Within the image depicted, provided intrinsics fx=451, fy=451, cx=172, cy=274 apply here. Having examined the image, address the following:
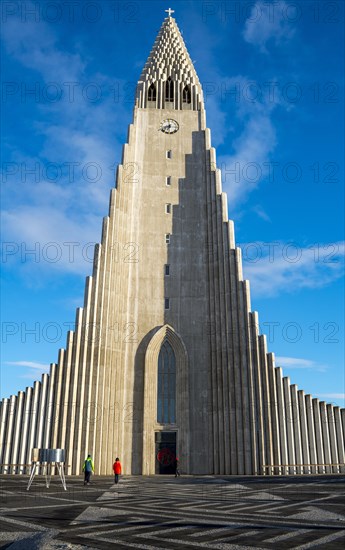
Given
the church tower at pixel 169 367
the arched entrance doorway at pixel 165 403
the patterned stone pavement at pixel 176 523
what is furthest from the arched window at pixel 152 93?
the patterned stone pavement at pixel 176 523

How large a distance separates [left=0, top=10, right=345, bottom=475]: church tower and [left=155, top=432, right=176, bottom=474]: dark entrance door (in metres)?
0.09

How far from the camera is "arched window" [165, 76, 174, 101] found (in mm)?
49044

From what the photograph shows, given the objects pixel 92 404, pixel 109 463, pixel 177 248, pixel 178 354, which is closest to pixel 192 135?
pixel 177 248

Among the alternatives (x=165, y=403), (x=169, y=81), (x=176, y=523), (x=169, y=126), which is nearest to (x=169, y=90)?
(x=169, y=81)

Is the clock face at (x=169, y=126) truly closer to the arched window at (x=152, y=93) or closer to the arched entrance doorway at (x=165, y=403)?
the arched window at (x=152, y=93)

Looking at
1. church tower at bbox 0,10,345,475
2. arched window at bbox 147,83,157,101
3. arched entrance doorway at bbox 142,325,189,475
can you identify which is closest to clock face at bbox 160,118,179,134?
church tower at bbox 0,10,345,475

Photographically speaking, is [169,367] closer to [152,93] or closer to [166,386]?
[166,386]

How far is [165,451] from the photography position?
36406 millimetres

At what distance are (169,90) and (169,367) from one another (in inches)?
1191

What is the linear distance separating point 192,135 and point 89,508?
40.2 m

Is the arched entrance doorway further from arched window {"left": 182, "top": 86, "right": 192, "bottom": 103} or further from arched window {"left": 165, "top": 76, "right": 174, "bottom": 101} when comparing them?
arched window {"left": 165, "top": 76, "right": 174, "bottom": 101}

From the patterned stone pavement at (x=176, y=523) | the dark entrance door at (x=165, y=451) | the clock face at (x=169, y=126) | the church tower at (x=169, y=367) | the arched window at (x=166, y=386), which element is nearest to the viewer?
the patterned stone pavement at (x=176, y=523)

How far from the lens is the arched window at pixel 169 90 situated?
49.0 meters

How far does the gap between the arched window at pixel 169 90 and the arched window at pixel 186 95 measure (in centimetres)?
130
